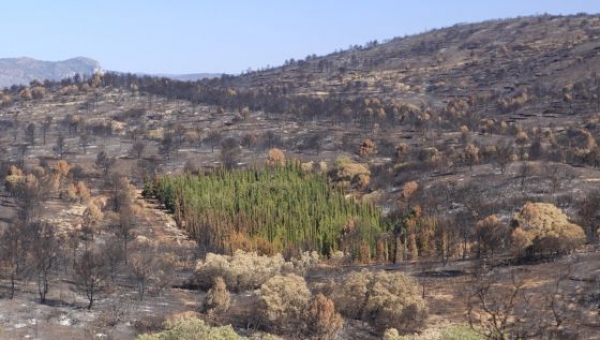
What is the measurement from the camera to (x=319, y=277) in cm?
5569

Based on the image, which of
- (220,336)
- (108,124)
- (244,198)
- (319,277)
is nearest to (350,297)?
(319,277)

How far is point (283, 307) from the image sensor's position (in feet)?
132

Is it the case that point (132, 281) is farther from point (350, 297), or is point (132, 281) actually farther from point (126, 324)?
point (350, 297)

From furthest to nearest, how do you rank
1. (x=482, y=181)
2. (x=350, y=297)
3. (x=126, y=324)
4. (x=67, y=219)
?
1. (x=482, y=181)
2. (x=67, y=219)
3. (x=350, y=297)
4. (x=126, y=324)

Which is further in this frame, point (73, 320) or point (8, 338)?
point (73, 320)

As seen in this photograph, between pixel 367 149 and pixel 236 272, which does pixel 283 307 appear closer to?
pixel 236 272

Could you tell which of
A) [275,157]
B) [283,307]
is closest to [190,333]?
[283,307]

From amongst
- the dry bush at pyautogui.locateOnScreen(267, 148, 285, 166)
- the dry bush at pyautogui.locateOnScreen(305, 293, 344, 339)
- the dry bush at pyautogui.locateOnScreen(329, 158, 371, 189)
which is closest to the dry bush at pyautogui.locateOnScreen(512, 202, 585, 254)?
the dry bush at pyautogui.locateOnScreen(305, 293, 344, 339)

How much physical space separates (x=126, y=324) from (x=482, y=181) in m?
66.0

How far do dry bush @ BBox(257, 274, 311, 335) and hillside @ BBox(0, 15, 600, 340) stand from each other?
0.10 meters

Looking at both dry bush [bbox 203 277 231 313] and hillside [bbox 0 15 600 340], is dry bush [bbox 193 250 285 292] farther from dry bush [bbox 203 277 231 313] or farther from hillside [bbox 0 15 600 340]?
dry bush [bbox 203 277 231 313]

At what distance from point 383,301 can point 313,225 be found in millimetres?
38735

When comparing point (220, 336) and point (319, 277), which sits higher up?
point (220, 336)

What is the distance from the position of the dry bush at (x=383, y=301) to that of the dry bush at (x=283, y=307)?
395 cm
